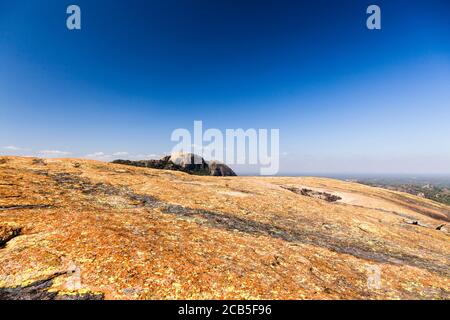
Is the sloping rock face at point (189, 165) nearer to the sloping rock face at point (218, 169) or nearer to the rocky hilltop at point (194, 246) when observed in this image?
the sloping rock face at point (218, 169)

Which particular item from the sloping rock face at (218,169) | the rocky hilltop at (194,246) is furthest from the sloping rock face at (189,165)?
the rocky hilltop at (194,246)

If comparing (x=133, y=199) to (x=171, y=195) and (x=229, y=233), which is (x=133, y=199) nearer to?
(x=171, y=195)

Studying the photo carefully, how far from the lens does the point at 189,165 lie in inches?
5512

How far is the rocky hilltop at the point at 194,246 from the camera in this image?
41.4 feet

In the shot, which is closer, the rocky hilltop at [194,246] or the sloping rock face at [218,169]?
the rocky hilltop at [194,246]

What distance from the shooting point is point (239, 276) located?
1397 centimetres

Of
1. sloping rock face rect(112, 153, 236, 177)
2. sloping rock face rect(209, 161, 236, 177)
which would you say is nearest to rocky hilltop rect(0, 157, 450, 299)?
sloping rock face rect(112, 153, 236, 177)

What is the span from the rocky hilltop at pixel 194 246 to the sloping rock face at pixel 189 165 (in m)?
88.0

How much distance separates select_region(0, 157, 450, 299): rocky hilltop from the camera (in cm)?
1261

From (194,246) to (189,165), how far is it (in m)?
124

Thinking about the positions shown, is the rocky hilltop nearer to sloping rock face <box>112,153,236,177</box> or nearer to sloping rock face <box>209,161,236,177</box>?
sloping rock face <box>112,153,236,177</box>
